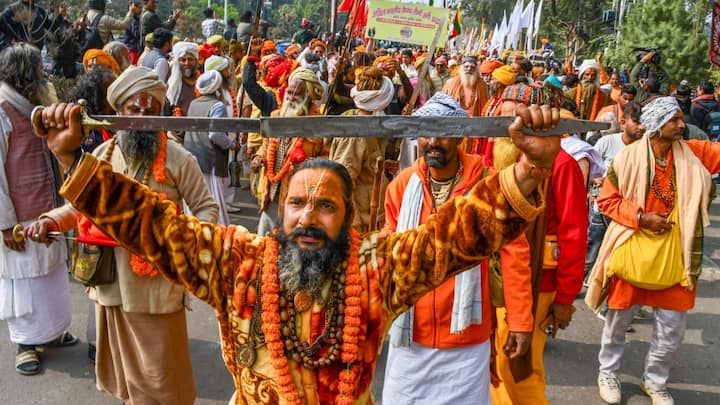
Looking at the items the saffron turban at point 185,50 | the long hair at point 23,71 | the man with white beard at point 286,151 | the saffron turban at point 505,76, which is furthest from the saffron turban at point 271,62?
the long hair at point 23,71

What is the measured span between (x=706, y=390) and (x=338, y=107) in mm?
4076

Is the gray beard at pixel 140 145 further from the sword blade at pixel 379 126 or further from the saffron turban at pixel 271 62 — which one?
the saffron turban at pixel 271 62

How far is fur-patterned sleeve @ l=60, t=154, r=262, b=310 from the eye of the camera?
1.95 meters

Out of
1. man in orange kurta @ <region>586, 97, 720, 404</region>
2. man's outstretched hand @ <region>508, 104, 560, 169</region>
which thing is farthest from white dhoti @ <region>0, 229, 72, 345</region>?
man in orange kurta @ <region>586, 97, 720, 404</region>

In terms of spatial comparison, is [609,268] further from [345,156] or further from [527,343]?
[345,156]

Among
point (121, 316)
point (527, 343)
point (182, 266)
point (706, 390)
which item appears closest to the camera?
point (182, 266)

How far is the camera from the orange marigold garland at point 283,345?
83.6 inches

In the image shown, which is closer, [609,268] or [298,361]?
[298,361]

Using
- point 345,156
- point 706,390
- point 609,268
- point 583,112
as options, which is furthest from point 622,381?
point 583,112

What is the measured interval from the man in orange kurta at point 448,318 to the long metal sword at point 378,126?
1.26 metres

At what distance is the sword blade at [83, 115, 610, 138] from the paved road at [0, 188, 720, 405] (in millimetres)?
2948

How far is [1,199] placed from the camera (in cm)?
411

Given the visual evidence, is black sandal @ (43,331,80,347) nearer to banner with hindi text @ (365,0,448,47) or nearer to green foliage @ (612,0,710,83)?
banner with hindi text @ (365,0,448,47)

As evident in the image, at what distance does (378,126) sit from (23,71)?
3349 mm
